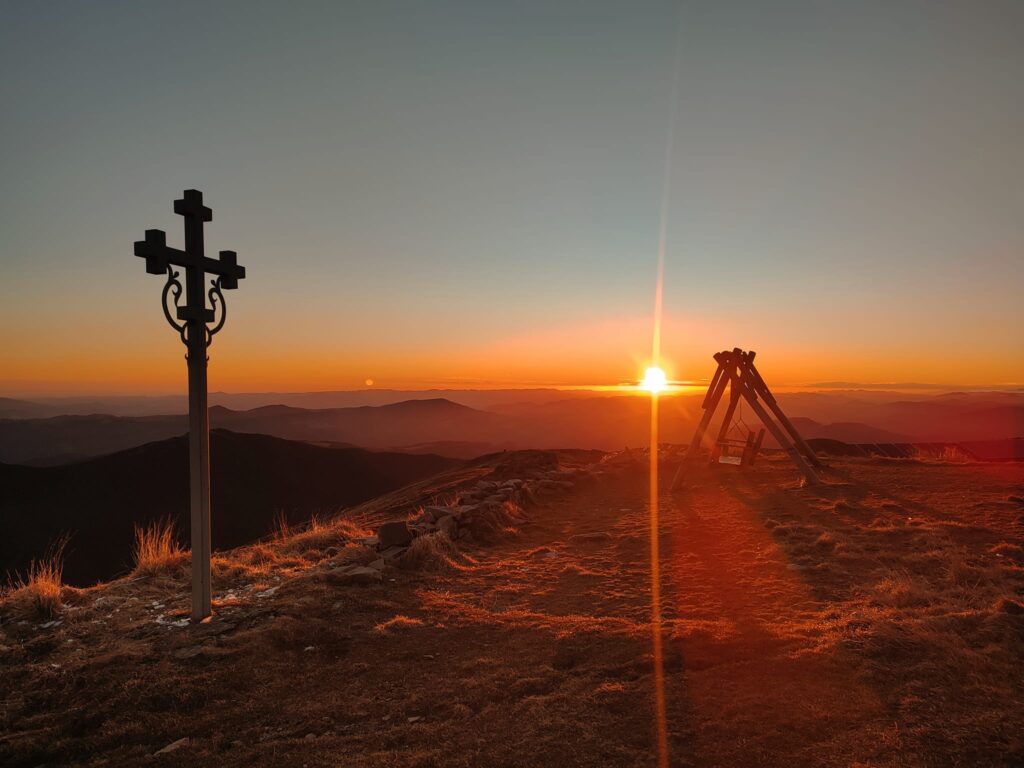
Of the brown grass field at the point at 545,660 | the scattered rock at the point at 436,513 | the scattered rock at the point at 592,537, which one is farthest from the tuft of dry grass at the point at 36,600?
the scattered rock at the point at 592,537

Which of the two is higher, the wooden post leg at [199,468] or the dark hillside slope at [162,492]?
the wooden post leg at [199,468]

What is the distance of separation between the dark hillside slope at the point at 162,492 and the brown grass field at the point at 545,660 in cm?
1819

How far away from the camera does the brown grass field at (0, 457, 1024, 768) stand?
352 cm

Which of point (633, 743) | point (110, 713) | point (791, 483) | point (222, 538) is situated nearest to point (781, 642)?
point (633, 743)

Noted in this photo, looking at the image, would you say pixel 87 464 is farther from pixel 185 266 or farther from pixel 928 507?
pixel 928 507

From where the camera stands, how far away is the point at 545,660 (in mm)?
4855

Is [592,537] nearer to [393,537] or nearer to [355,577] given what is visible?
[393,537]

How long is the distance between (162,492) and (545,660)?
30728mm

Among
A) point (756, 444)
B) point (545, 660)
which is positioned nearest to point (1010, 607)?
point (545, 660)

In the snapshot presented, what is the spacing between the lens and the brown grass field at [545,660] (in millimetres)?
3520

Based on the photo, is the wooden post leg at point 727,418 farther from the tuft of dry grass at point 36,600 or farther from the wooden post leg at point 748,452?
the tuft of dry grass at point 36,600

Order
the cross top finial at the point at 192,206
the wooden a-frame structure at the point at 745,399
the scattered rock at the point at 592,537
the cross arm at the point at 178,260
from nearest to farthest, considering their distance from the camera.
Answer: the cross arm at the point at 178,260 < the cross top finial at the point at 192,206 < the scattered rock at the point at 592,537 < the wooden a-frame structure at the point at 745,399

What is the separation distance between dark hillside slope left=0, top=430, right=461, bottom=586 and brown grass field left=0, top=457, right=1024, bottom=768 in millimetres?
18194

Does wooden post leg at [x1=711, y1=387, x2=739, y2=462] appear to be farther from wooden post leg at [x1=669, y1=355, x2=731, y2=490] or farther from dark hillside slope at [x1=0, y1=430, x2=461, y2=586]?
dark hillside slope at [x1=0, y1=430, x2=461, y2=586]
